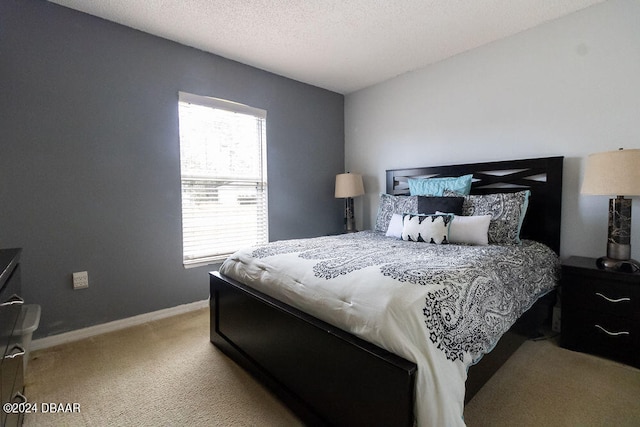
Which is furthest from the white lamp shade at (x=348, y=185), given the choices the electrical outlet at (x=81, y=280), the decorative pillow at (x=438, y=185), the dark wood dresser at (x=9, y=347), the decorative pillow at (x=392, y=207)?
the dark wood dresser at (x=9, y=347)

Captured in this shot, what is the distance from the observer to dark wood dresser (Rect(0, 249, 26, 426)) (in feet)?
3.34

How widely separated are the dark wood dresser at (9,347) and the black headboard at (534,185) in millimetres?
3258

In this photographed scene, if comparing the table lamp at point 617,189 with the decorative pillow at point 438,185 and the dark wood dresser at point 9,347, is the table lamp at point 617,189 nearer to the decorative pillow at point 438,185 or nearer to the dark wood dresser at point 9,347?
the decorative pillow at point 438,185

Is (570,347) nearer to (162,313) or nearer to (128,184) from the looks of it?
(162,313)

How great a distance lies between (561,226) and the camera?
2.43m

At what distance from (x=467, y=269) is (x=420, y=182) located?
5.66 ft

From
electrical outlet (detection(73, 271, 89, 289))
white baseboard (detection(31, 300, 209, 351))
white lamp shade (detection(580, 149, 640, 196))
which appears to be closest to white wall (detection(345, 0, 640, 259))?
white lamp shade (detection(580, 149, 640, 196))

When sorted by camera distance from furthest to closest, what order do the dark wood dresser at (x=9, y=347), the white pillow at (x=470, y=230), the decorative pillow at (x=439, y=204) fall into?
the decorative pillow at (x=439, y=204) → the white pillow at (x=470, y=230) → the dark wood dresser at (x=9, y=347)

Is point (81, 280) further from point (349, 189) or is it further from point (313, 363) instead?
point (349, 189)

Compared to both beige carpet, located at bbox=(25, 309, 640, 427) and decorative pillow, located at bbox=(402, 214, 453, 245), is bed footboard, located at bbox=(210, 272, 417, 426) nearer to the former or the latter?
beige carpet, located at bbox=(25, 309, 640, 427)

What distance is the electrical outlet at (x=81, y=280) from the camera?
7.45 ft

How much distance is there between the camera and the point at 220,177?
118 inches

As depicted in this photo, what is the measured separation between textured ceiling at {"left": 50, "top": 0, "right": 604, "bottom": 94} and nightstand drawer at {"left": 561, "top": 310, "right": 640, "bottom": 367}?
2.26m

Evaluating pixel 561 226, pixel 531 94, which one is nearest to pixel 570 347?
pixel 561 226
